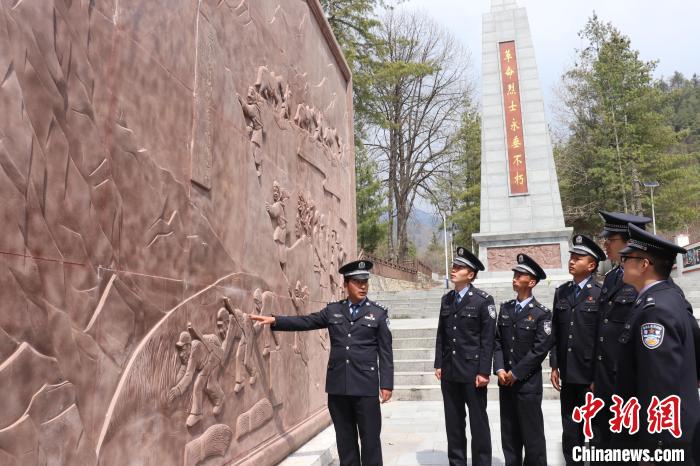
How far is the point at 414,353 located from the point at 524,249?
552 cm

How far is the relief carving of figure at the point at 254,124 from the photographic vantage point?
3.29 metres

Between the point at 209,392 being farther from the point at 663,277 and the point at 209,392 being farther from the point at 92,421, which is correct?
the point at 663,277

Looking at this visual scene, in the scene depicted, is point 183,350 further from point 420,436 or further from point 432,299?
point 432,299

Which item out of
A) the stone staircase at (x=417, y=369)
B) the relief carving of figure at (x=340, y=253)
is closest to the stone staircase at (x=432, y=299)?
the stone staircase at (x=417, y=369)

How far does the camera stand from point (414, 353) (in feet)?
24.0

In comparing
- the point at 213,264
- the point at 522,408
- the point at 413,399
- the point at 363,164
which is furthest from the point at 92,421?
the point at 363,164

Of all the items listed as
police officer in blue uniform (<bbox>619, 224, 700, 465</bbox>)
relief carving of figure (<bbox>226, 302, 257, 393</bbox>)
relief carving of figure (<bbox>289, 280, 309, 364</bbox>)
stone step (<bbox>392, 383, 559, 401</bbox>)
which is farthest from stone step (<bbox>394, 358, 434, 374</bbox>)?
police officer in blue uniform (<bbox>619, 224, 700, 465</bbox>)

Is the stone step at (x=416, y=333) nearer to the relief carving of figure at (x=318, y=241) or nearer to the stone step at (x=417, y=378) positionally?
the stone step at (x=417, y=378)

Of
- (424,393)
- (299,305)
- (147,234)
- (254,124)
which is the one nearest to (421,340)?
(424,393)

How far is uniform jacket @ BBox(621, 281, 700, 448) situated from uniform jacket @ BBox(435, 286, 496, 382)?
146 cm

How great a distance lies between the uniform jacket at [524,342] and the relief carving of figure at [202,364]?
5.87 feet

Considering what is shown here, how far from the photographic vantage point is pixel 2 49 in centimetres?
148

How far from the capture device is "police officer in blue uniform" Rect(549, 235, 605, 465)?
327cm

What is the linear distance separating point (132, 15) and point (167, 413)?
1575mm
